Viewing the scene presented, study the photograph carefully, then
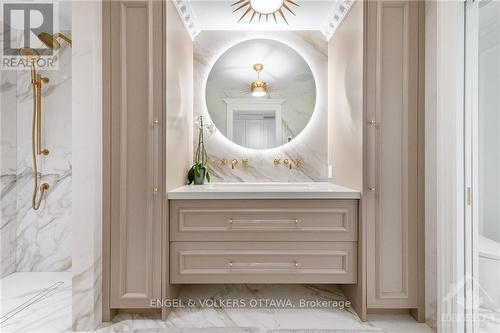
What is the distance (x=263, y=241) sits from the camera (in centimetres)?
198

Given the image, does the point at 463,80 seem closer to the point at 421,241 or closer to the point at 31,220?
the point at 421,241

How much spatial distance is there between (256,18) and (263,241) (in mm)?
1792

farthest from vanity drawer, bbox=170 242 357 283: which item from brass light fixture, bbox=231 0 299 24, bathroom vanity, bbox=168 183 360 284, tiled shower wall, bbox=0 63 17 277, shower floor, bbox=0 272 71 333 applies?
tiled shower wall, bbox=0 63 17 277

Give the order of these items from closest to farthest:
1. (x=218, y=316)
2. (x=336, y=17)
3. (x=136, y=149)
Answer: (x=136, y=149)
(x=218, y=316)
(x=336, y=17)

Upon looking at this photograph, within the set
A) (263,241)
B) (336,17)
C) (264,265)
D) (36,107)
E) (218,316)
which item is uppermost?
(336,17)

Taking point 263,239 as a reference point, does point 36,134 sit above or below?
above

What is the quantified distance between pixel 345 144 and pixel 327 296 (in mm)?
1153

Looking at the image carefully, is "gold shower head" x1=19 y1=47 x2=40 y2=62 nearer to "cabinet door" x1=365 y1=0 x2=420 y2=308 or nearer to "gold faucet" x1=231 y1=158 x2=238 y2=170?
→ "gold faucet" x1=231 y1=158 x2=238 y2=170

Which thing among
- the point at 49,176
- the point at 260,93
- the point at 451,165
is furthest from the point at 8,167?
the point at 451,165

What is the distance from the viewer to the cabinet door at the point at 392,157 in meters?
1.93

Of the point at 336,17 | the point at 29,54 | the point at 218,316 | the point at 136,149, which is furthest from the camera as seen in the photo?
the point at 29,54

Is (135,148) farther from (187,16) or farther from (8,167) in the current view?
(8,167)

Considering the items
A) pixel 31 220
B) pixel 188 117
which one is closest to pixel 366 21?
pixel 188 117

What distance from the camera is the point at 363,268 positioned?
1.92m
